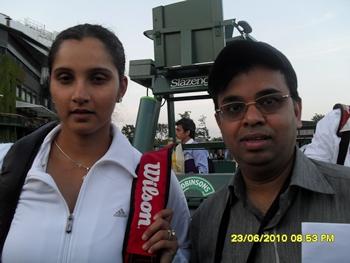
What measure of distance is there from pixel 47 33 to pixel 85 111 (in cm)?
4960

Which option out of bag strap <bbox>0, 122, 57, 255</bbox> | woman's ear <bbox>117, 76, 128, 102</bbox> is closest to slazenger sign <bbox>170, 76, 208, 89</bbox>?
woman's ear <bbox>117, 76, 128, 102</bbox>

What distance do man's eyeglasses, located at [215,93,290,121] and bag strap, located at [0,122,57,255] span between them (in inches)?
33.5

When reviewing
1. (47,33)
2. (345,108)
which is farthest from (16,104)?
(345,108)

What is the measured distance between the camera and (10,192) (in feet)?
5.25

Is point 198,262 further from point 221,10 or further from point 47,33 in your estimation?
point 47,33

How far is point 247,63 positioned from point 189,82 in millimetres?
2187

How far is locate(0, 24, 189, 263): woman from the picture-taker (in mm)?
1544

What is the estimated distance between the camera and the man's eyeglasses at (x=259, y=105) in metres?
1.51

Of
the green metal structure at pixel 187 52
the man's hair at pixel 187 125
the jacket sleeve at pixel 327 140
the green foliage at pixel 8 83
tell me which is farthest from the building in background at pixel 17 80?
the jacket sleeve at pixel 327 140

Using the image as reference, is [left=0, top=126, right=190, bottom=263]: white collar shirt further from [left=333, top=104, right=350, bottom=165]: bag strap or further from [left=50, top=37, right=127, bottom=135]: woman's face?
[left=333, top=104, right=350, bottom=165]: bag strap

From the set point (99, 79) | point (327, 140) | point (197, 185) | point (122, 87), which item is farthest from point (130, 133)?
point (99, 79)

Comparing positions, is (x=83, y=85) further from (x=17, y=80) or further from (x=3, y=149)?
(x=17, y=80)

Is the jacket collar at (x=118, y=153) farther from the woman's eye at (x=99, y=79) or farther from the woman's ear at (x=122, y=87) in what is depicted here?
the woman's eye at (x=99, y=79)

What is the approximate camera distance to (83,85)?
5.41ft
